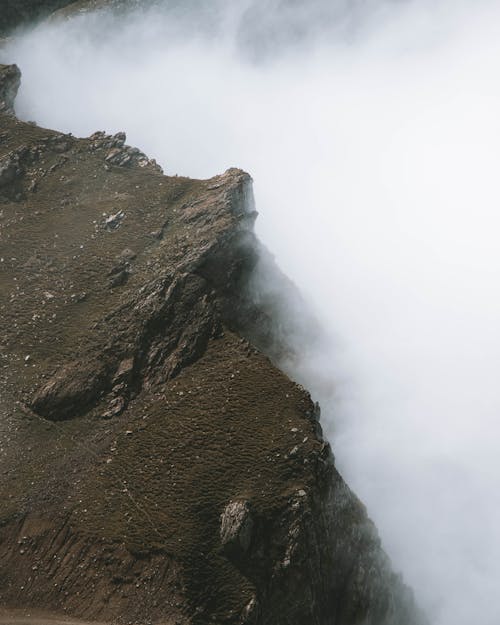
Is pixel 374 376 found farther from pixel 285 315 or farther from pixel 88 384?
pixel 88 384

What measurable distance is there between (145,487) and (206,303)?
65.3 ft

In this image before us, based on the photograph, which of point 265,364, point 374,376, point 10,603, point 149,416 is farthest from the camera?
point 374,376

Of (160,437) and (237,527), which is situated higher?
(160,437)

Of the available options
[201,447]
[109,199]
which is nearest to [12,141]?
[109,199]

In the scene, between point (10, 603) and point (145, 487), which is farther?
point (145, 487)

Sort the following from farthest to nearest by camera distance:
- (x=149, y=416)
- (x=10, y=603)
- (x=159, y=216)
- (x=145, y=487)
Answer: (x=159, y=216) → (x=149, y=416) → (x=145, y=487) → (x=10, y=603)

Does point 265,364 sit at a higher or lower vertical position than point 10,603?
higher

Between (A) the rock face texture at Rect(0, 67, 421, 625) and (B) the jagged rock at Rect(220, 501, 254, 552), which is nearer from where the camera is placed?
(A) the rock face texture at Rect(0, 67, 421, 625)

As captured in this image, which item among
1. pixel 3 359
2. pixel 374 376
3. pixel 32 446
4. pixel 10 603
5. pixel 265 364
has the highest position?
pixel 374 376

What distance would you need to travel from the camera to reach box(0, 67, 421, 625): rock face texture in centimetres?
5162

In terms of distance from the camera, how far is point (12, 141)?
83625mm

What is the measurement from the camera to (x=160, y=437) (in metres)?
57.9

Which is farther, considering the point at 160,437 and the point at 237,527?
the point at 160,437

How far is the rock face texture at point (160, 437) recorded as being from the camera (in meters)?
51.6
